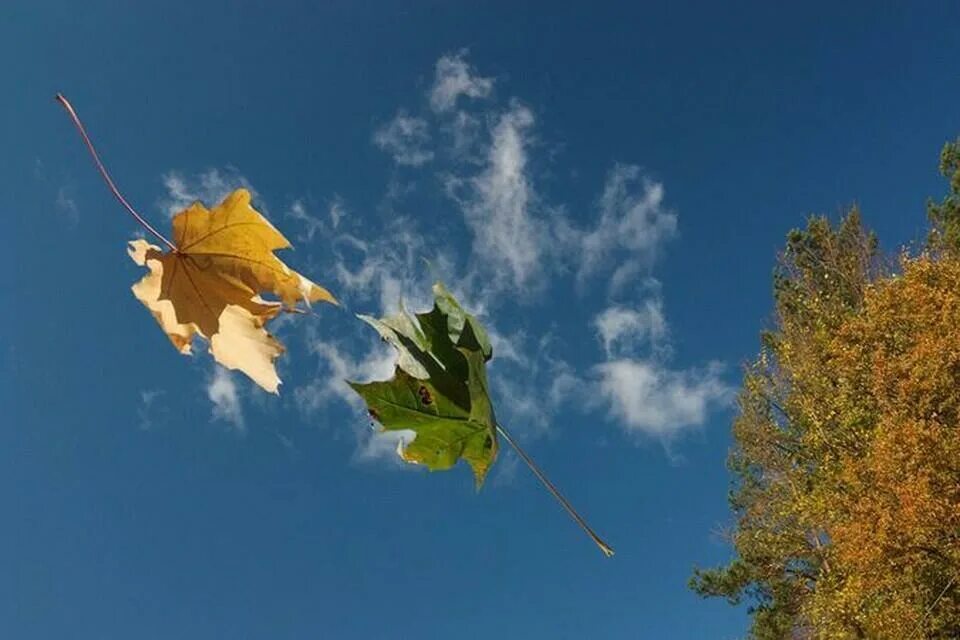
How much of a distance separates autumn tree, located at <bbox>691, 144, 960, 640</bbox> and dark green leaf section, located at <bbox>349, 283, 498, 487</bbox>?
26.1 ft

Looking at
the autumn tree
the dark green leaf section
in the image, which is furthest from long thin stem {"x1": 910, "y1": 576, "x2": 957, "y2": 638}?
the dark green leaf section

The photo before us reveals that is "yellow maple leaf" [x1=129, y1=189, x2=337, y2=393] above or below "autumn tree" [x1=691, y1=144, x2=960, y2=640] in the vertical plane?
below

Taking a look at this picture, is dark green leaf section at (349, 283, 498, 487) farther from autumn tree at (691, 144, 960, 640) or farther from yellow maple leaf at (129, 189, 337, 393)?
autumn tree at (691, 144, 960, 640)

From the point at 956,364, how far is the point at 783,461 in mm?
4695

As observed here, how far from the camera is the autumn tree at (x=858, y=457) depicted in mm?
7703

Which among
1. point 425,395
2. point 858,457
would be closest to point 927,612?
point 858,457

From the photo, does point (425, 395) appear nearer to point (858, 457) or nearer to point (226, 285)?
point (226, 285)

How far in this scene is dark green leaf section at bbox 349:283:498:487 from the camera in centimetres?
51

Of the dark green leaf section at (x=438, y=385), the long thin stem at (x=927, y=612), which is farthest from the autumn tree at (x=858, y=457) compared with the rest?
the dark green leaf section at (x=438, y=385)

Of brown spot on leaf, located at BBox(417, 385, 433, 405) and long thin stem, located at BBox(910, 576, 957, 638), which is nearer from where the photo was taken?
brown spot on leaf, located at BBox(417, 385, 433, 405)

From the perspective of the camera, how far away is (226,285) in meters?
0.55

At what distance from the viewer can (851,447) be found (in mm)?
9891

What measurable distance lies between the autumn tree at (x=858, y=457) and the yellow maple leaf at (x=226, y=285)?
26.4ft

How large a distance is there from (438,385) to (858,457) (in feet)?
33.3
